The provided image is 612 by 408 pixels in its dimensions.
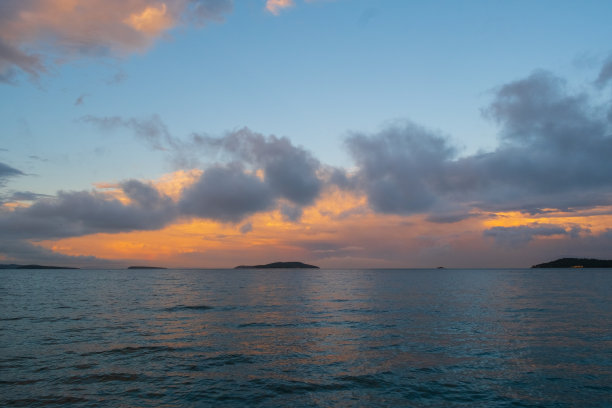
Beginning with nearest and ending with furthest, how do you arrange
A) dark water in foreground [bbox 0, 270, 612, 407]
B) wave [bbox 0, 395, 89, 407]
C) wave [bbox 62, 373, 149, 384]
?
wave [bbox 0, 395, 89, 407]
dark water in foreground [bbox 0, 270, 612, 407]
wave [bbox 62, 373, 149, 384]

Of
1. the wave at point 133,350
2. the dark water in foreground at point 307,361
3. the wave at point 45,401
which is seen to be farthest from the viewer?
the wave at point 133,350

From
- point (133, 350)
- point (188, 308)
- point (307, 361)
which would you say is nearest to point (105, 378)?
point (133, 350)

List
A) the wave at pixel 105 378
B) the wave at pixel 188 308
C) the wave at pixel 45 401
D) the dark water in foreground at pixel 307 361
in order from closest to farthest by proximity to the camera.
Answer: the wave at pixel 45 401 < the dark water in foreground at pixel 307 361 < the wave at pixel 105 378 < the wave at pixel 188 308

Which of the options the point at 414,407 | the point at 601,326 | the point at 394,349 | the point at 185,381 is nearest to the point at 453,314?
the point at 601,326

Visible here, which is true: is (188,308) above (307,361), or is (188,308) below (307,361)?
below

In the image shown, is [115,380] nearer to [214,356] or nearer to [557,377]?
[214,356]

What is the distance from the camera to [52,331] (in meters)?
33.1

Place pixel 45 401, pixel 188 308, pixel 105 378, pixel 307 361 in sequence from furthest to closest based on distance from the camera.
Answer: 1. pixel 188 308
2. pixel 307 361
3. pixel 105 378
4. pixel 45 401

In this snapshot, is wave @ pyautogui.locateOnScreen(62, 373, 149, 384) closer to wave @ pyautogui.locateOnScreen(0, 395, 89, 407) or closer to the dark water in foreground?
the dark water in foreground

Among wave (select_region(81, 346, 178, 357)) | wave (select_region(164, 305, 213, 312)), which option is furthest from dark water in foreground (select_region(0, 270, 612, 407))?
wave (select_region(164, 305, 213, 312))

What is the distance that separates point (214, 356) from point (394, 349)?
42.4ft

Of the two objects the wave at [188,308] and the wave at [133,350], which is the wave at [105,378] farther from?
the wave at [188,308]

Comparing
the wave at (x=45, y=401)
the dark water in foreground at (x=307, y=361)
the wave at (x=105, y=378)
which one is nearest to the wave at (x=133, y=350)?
the dark water in foreground at (x=307, y=361)

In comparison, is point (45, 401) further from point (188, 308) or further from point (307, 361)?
point (188, 308)
